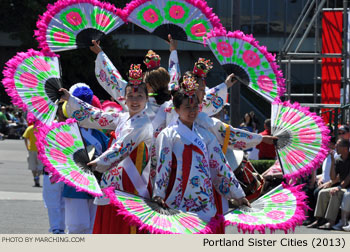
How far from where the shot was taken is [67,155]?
18.6 feet

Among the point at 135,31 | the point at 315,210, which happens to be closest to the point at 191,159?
the point at 315,210

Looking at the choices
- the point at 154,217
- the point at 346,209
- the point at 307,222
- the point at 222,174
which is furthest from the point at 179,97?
Answer: the point at 307,222

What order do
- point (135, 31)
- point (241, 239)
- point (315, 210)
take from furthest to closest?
point (135, 31) → point (315, 210) → point (241, 239)

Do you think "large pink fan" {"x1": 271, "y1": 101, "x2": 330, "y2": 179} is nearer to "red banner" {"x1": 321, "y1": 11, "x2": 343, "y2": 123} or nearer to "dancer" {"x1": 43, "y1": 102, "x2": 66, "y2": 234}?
"dancer" {"x1": 43, "y1": 102, "x2": 66, "y2": 234}

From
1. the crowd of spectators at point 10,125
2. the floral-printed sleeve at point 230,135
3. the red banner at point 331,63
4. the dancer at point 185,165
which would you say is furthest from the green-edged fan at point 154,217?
the crowd of spectators at point 10,125

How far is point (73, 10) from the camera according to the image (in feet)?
20.9

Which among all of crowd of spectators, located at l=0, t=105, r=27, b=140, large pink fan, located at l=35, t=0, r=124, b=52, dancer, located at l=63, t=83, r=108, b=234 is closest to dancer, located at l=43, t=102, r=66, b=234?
dancer, located at l=63, t=83, r=108, b=234

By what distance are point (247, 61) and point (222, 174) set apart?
1.25 m

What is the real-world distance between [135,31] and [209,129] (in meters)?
32.3

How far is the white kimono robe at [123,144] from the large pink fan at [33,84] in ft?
0.56

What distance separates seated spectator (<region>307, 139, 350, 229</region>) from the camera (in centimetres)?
1020

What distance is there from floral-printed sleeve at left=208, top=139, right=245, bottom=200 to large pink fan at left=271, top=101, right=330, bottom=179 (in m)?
0.49

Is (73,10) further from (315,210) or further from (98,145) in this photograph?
(315,210)

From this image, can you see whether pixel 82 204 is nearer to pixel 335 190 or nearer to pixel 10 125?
pixel 335 190
